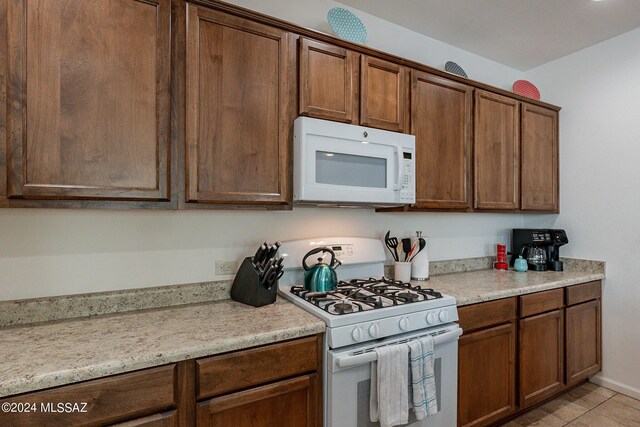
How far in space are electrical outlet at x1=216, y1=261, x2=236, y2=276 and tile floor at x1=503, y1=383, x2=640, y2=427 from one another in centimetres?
199

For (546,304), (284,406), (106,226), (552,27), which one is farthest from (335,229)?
(552,27)

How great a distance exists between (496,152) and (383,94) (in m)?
1.11

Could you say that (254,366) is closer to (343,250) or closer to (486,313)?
(343,250)

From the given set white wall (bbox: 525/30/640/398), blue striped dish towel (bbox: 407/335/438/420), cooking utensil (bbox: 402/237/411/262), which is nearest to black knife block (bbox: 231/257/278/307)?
blue striped dish towel (bbox: 407/335/438/420)

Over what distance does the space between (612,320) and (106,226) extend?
3501 mm

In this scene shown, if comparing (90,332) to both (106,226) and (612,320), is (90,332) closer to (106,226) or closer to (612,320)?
(106,226)

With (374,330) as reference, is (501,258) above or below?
above

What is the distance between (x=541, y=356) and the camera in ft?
7.52

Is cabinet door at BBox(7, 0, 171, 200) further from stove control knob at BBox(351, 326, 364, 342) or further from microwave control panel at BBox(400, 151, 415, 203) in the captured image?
microwave control panel at BBox(400, 151, 415, 203)

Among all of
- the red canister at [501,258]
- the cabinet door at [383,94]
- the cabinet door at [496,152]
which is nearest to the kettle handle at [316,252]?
the cabinet door at [383,94]

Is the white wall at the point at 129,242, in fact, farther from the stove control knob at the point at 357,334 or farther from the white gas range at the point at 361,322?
the stove control knob at the point at 357,334

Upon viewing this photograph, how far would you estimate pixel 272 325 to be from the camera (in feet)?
4.55

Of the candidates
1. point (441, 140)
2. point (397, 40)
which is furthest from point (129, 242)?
point (397, 40)

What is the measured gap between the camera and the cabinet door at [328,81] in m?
1.73
